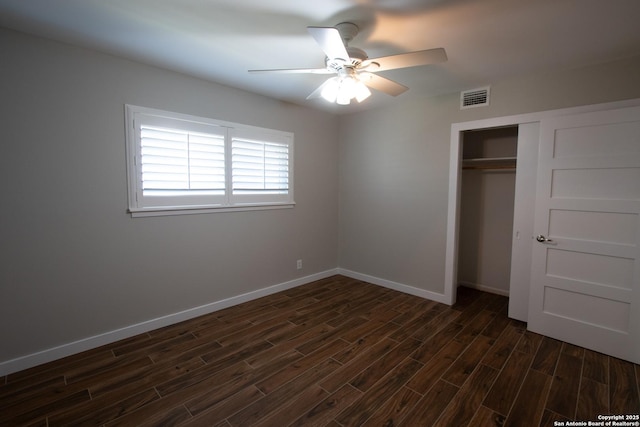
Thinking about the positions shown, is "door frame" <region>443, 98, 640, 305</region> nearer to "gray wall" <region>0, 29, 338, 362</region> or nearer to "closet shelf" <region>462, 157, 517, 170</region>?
"closet shelf" <region>462, 157, 517, 170</region>

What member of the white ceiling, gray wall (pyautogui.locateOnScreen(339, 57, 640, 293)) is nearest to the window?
the white ceiling

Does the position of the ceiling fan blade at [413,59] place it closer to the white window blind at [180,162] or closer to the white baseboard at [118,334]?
the white window blind at [180,162]

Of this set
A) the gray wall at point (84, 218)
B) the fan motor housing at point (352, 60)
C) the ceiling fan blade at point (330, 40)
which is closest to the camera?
the ceiling fan blade at point (330, 40)

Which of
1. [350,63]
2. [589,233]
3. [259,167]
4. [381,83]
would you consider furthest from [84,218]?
[589,233]

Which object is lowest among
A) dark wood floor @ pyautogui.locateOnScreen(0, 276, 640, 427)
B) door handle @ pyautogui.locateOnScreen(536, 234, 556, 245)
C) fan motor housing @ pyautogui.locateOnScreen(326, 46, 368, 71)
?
dark wood floor @ pyautogui.locateOnScreen(0, 276, 640, 427)

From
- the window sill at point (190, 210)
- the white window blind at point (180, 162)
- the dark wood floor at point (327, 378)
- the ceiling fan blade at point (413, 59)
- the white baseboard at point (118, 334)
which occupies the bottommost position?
the dark wood floor at point (327, 378)

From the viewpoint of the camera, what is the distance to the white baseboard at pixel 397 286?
12.1ft

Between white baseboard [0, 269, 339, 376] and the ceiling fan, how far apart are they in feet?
8.39

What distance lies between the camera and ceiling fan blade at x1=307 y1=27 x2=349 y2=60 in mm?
1566

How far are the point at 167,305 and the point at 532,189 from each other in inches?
159

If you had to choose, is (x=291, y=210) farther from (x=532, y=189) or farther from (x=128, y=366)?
(x=532, y=189)

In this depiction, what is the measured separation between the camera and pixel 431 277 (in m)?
3.75

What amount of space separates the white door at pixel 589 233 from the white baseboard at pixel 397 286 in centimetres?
99

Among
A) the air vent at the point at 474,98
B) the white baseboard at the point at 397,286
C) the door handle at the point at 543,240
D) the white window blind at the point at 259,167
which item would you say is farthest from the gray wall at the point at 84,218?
the door handle at the point at 543,240
